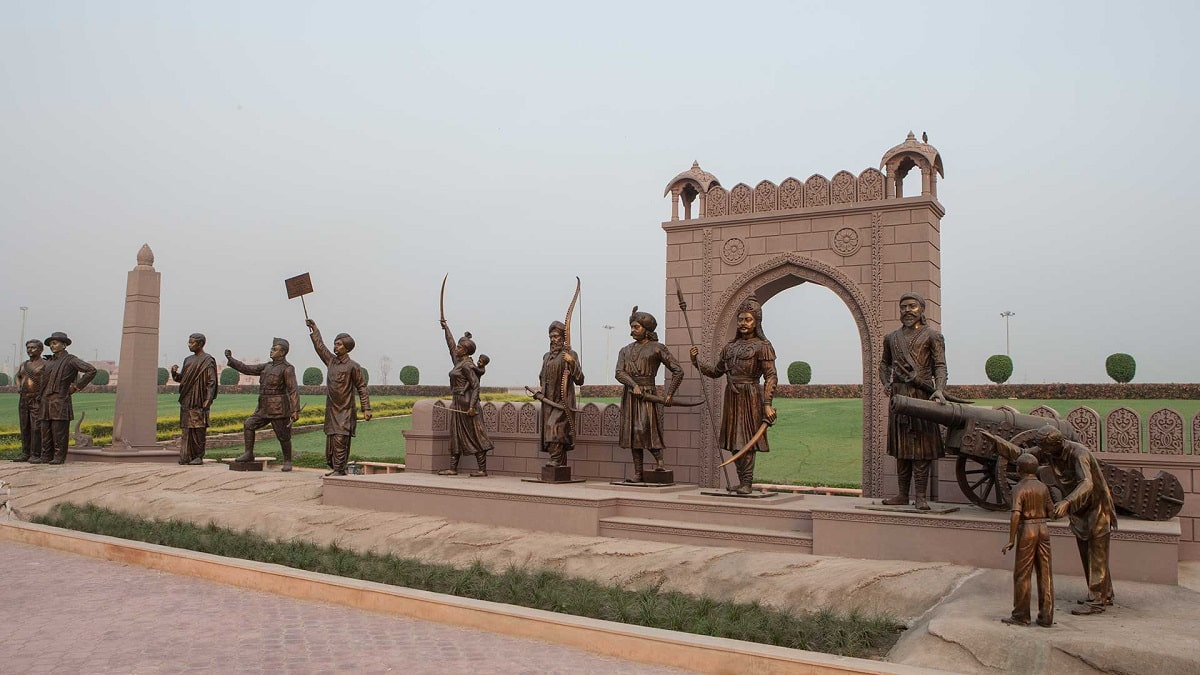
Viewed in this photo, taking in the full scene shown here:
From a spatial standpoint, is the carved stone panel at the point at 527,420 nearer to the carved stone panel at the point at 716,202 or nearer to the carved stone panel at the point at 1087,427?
the carved stone panel at the point at 716,202

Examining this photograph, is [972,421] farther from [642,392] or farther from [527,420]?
[527,420]

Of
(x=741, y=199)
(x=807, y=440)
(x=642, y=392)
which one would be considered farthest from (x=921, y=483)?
(x=807, y=440)

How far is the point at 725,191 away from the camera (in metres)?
11.2

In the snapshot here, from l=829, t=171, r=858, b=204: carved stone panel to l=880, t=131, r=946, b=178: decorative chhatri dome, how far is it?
40 centimetres

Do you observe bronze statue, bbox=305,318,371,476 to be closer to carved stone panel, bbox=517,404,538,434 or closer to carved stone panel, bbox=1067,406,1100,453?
carved stone panel, bbox=517,404,538,434

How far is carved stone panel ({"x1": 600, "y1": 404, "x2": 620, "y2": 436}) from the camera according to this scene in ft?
36.6

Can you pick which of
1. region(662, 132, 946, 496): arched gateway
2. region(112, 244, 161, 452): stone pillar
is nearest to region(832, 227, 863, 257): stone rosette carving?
region(662, 132, 946, 496): arched gateway

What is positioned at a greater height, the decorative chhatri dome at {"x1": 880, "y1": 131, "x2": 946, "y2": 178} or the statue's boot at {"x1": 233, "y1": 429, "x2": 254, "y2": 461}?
the decorative chhatri dome at {"x1": 880, "y1": 131, "x2": 946, "y2": 178}

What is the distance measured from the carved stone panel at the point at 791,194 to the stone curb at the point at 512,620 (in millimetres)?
6392

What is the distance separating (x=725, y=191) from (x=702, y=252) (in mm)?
811

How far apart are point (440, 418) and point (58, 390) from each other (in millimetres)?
6635

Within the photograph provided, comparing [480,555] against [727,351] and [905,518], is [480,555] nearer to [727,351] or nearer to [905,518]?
[727,351]

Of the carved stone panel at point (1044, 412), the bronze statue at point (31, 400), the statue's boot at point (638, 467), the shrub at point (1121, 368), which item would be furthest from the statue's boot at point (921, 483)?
the shrub at point (1121, 368)

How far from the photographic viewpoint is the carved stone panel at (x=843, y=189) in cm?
1034
